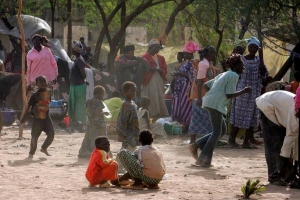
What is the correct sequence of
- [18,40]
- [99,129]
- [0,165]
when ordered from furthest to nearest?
[18,40]
[99,129]
[0,165]

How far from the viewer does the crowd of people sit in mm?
9336

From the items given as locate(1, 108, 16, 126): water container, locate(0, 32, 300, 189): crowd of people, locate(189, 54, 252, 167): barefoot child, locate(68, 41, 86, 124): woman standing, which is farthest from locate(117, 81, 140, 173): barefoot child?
locate(1, 108, 16, 126): water container

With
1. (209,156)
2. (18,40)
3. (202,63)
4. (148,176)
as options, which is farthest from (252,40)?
(18,40)

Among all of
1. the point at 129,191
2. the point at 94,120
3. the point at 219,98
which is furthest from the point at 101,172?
the point at 94,120

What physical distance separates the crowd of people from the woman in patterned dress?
0.02 metres

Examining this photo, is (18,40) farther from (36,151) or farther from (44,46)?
(36,151)

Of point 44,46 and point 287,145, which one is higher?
point 44,46

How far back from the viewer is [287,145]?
9.11 m

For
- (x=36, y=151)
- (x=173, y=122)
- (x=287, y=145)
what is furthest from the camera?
(x=173, y=122)

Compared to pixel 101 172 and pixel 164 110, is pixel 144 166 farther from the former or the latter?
pixel 164 110

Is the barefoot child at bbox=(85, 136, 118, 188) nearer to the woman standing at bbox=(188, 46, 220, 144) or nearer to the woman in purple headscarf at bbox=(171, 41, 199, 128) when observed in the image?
the woman standing at bbox=(188, 46, 220, 144)

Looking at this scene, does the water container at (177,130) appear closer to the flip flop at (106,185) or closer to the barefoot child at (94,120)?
the barefoot child at (94,120)

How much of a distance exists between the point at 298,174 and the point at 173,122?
736 cm

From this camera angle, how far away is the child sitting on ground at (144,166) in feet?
30.4
